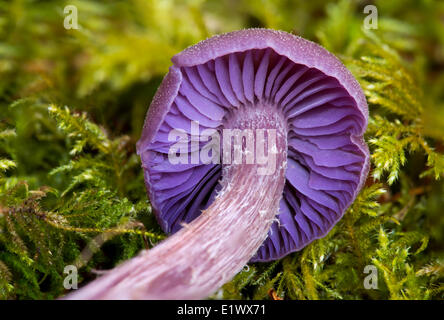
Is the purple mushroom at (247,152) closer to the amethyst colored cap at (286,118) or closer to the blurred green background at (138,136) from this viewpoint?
the amethyst colored cap at (286,118)

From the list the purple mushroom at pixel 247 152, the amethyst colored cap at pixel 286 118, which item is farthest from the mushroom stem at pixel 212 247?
the amethyst colored cap at pixel 286 118

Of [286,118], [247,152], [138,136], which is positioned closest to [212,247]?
[247,152]

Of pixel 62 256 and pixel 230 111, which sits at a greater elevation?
pixel 230 111

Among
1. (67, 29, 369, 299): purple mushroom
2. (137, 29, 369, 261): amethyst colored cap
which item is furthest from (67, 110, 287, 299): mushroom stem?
(137, 29, 369, 261): amethyst colored cap
